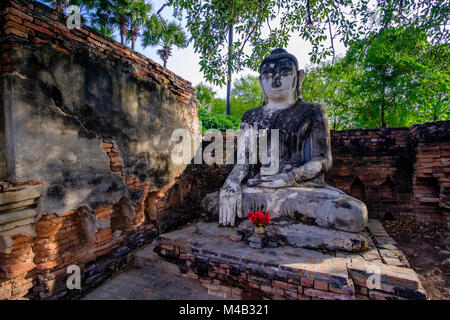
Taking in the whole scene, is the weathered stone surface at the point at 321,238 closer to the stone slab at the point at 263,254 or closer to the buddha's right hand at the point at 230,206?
the stone slab at the point at 263,254

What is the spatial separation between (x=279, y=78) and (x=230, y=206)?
2070mm

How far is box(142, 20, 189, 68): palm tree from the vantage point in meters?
13.9

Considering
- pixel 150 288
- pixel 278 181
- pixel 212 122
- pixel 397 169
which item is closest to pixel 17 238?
pixel 150 288

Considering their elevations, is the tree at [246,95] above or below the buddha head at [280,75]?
above

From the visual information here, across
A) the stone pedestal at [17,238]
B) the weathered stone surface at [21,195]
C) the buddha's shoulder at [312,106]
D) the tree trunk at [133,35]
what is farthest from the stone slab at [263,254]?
the tree trunk at [133,35]

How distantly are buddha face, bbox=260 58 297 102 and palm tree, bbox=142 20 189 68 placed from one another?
41.8 ft

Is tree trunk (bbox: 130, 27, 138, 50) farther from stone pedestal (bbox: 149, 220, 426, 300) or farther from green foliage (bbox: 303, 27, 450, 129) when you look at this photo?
stone pedestal (bbox: 149, 220, 426, 300)

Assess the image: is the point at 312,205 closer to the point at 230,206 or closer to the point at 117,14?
the point at 230,206

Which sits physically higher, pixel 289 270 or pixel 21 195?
pixel 21 195

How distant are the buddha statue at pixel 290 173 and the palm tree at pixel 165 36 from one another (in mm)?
12822

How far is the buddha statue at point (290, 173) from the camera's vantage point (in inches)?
107

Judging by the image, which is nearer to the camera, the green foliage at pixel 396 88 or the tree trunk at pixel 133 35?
the green foliage at pixel 396 88

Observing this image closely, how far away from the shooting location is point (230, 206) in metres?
3.15

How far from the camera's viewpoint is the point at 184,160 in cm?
432
